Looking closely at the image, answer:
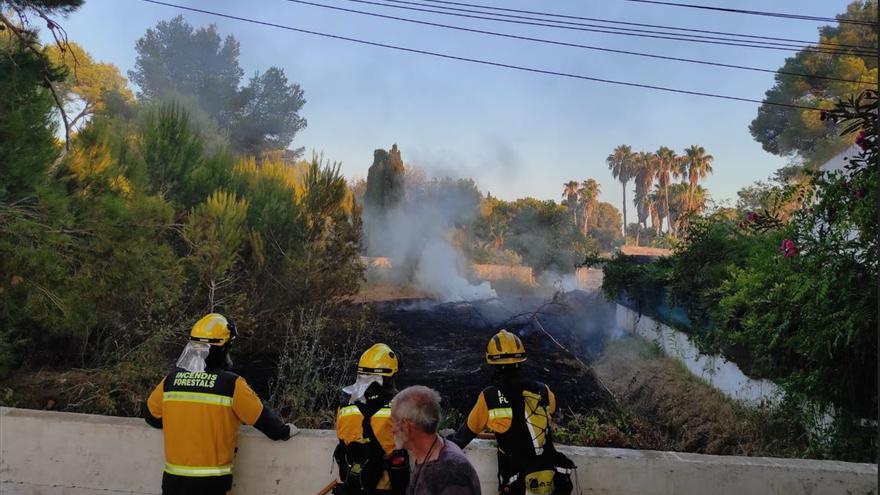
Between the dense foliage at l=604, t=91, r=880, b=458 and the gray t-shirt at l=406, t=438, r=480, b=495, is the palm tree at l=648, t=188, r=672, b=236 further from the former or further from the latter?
the gray t-shirt at l=406, t=438, r=480, b=495

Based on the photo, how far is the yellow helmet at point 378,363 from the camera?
2.95 metres

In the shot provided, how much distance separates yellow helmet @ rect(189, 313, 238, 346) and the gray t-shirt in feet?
4.90

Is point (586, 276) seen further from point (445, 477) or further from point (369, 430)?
point (445, 477)

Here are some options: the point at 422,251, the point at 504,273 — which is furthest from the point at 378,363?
the point at 504,273

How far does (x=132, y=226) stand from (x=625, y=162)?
5187 cm

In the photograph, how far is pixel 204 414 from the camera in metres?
3.06

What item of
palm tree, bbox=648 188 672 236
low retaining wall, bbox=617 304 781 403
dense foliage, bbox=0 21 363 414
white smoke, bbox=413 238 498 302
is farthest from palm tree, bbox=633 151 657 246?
dense foliage, bbox=0 21 363 414

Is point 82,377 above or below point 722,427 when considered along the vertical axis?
above

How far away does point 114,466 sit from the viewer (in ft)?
12.2

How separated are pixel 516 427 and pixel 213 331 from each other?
1704mm

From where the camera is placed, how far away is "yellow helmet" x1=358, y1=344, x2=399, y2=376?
295cm

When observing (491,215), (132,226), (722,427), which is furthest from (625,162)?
(132,226)

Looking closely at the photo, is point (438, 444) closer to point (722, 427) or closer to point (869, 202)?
point (869, 202)

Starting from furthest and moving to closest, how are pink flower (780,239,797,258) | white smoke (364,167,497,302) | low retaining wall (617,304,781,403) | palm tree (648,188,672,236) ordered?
1. palm tree (648,188,672,236)
2. white smoke (364,167,497,302)
3. low retaining wall (617,304,781,403)
4. pink flower (780,239,797,258)
